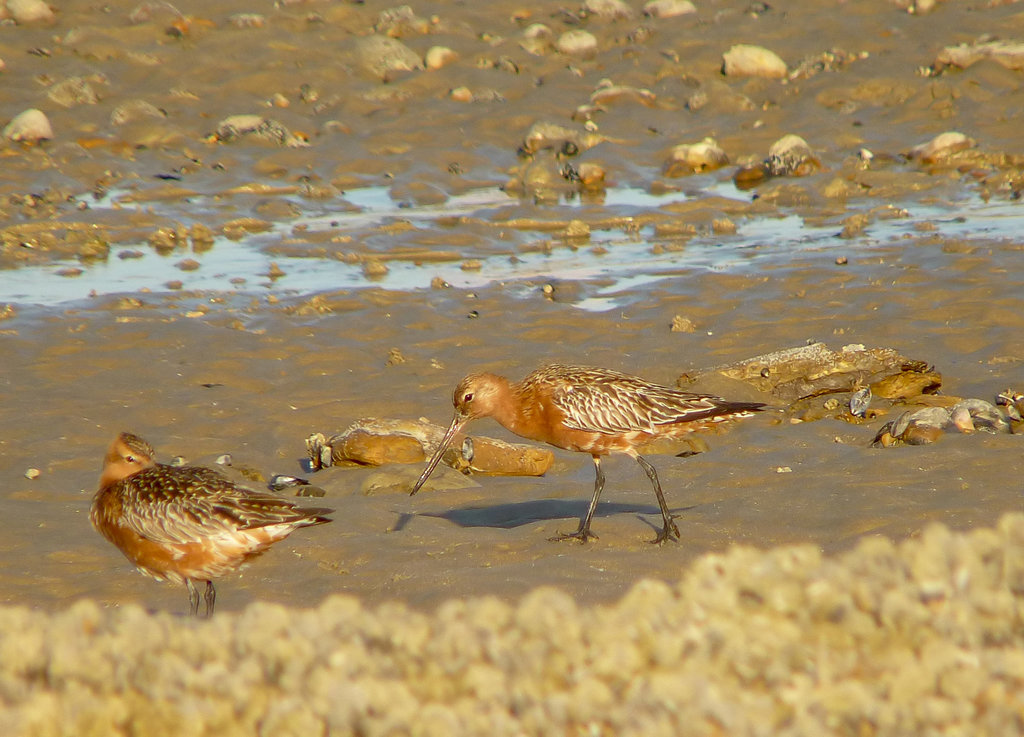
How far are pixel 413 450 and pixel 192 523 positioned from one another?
3.04 meters

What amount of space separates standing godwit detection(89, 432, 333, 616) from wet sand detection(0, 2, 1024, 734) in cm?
40

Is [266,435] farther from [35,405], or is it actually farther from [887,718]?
[887,718]

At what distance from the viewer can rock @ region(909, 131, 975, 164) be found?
1975cm

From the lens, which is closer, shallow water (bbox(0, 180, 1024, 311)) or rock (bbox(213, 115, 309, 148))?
shallow water (bbox(0, 180, 1024, 311))

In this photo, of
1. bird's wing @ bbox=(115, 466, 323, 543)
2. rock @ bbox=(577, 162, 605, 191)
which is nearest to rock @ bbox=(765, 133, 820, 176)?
rock @ bbox=(577, 162, 605, 191)

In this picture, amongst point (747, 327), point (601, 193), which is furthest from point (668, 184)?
point (747, 327)

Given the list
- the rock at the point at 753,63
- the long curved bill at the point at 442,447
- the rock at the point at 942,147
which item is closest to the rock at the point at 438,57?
the rock at the point at 753,63

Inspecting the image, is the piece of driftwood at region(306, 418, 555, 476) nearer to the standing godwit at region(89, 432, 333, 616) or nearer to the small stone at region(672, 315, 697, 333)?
the standing godwit at region(89, 432, 333, 616)

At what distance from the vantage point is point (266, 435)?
1086 cm

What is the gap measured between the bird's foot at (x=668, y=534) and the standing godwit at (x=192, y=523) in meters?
2.28

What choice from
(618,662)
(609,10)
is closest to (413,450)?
(618,662)

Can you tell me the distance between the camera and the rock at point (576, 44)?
2462 cm

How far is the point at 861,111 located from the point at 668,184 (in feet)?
15.5

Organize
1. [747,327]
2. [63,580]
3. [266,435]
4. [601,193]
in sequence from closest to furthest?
[63,580], [266,435], [747,327], [601,193]
